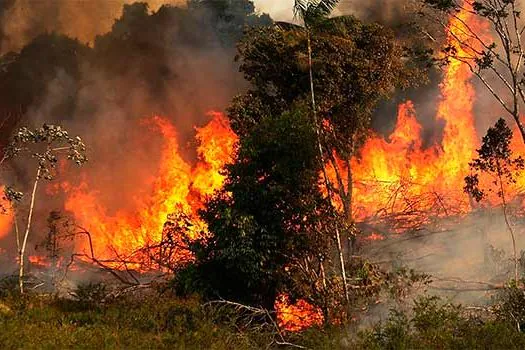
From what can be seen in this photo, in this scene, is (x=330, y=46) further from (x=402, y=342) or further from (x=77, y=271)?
(x=77, y=271)

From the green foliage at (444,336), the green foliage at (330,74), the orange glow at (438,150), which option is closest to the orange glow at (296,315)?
the green foliage at (444,336)

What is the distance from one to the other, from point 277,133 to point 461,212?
54.5 ft

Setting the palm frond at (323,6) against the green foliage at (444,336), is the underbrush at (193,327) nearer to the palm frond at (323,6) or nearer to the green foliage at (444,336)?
the green foliage at (444,336)

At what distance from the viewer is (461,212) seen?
29969mm

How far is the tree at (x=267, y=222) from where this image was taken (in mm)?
17203

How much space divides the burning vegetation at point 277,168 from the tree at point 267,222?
0.07 metres

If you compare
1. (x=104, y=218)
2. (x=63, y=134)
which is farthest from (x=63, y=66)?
(x=63, y=134)

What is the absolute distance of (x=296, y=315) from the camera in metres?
17.3

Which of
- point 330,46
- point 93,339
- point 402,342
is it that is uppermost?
point 330,46

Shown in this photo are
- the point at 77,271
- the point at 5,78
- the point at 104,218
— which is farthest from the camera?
the point at 5,78

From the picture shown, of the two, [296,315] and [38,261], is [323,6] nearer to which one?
[296,315]

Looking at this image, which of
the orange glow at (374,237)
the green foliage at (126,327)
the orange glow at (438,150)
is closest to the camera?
the green foliage at (126,327)

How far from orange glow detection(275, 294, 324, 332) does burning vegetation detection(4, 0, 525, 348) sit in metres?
0.08

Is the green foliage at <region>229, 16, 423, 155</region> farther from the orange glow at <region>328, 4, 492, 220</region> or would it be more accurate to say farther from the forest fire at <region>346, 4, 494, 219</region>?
the forest fire at <region>346, 4, 494, 219</region>
